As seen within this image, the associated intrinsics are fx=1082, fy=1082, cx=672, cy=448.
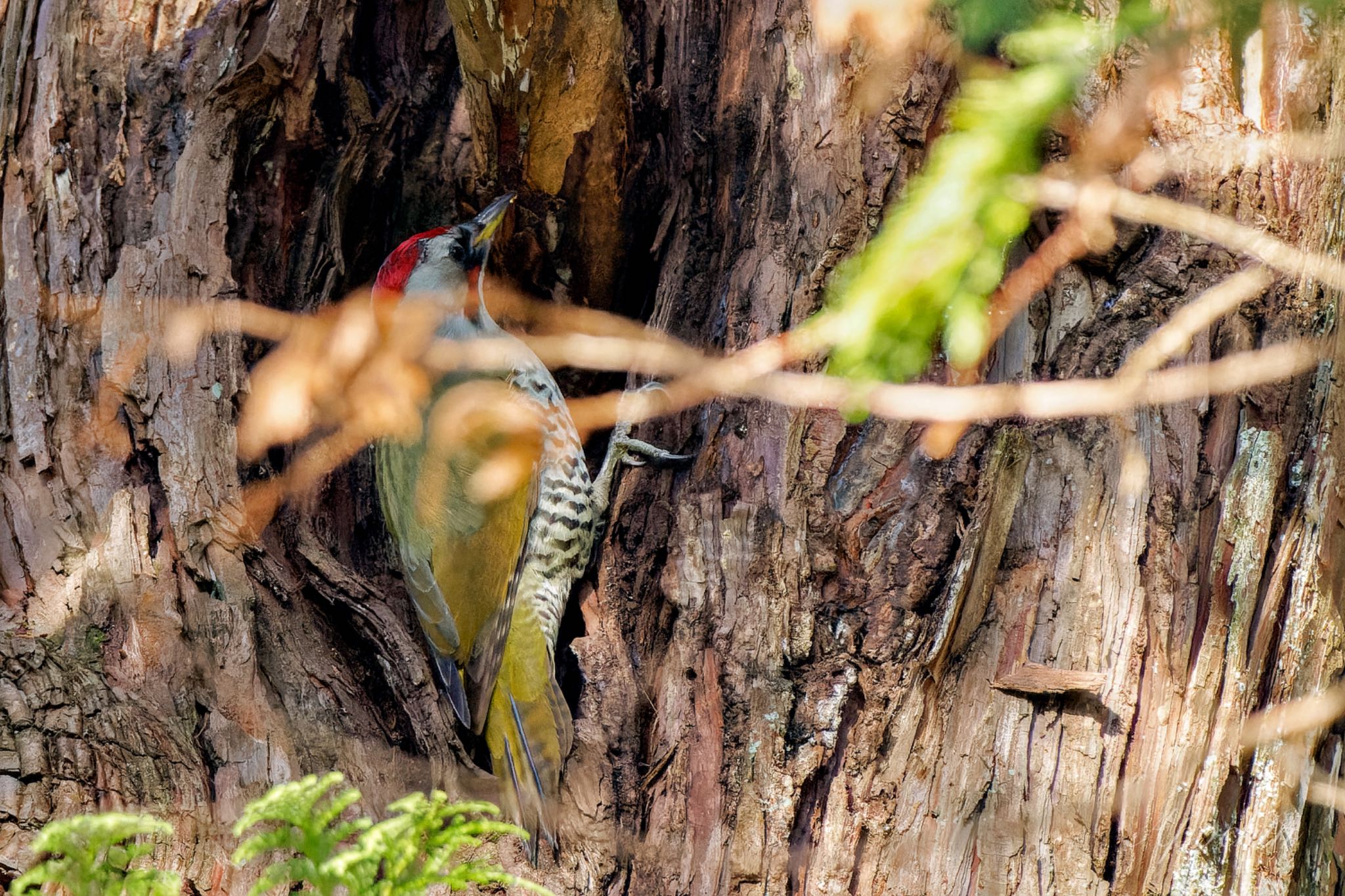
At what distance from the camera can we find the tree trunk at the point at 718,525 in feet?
6.12

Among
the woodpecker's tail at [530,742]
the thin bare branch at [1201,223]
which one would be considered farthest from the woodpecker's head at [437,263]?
the thin bare branch at [1201,223]

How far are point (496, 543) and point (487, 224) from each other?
855mm

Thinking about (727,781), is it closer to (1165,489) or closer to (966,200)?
(1165,489)

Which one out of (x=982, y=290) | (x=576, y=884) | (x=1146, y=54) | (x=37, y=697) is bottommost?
(x=576, y=884)

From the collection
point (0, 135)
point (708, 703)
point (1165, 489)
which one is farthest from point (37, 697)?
point (1165, 489)

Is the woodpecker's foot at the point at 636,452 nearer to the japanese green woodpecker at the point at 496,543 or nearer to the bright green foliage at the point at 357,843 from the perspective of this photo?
the japanese green woodpecker at the point at 496,543

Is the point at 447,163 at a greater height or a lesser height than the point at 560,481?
greater

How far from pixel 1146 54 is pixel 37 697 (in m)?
2.32

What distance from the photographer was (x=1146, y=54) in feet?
6.52

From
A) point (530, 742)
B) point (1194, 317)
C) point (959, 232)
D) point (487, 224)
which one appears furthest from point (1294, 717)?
point (487, 224)

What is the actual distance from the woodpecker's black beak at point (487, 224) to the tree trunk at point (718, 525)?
0.05m

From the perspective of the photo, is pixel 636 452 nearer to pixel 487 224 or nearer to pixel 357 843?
pixel 487 224

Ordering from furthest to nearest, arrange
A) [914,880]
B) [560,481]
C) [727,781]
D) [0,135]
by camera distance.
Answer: [560,481] → [0,135] → [727,781] → [914,880]

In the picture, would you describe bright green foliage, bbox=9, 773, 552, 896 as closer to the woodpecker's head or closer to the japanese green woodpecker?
the japanese green woodpecker
